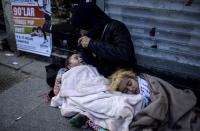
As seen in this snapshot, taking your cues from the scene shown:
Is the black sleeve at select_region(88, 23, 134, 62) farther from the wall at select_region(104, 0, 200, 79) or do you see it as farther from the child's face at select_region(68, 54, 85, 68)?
the wall at select_region(104, 0, 200, 79)

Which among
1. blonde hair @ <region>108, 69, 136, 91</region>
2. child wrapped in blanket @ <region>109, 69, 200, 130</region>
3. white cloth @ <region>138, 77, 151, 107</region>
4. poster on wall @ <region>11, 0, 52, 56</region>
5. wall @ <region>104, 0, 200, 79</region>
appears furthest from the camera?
poster on wall @ <region>11, 0, 52, 56</region>

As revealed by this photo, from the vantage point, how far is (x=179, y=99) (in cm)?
324

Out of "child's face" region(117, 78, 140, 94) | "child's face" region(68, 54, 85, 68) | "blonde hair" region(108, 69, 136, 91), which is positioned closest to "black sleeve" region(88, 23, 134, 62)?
"blonde hair" region(108, 69, 136, 91)

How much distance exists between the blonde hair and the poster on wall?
1.97 m

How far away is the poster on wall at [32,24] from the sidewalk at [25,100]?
0.35 meters

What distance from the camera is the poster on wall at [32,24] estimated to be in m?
5.07

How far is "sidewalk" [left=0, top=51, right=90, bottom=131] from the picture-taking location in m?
3.65

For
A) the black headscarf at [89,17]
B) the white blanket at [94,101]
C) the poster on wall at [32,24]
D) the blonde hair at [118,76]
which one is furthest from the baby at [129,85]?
the poster on wall at [32,24]

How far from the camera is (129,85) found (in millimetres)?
3486

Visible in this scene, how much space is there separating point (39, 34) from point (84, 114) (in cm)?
242

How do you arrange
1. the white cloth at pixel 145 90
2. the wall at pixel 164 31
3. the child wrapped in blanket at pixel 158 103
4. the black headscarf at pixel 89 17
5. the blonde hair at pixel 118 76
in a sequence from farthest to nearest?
the wall at pixel 164 31, the black headscarf at pixel 89 17, the blonde hair at pixel 118 76, the white cloth at pixel 145 90, the child wrapped in blanket at pixel 158 103

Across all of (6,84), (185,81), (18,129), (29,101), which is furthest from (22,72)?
(185,81)

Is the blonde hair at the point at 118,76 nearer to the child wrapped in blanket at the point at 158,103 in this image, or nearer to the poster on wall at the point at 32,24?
the child wrapped in blanket at the point at 158,103

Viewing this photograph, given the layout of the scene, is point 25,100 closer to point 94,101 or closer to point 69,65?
point 69,65
